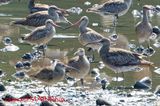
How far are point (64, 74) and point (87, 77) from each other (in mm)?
1660

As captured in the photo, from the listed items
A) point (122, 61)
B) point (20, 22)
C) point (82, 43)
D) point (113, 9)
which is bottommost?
point (122, 61)

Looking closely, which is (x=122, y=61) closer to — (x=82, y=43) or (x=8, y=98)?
(x=82, y=43)

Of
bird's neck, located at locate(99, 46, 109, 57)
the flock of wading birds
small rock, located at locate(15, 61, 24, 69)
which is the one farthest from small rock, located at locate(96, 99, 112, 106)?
small rock, located at locate(15, 61, 24, 69)

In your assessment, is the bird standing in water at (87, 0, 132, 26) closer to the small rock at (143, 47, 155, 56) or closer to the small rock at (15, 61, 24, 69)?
the small rock at (143, 47, 155, 56)

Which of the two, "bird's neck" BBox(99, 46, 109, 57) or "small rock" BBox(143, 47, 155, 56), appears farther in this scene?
"small rock" BBox(143, 47, 155, 56)

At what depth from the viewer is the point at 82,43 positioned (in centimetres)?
2117

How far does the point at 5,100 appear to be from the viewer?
1523 cm

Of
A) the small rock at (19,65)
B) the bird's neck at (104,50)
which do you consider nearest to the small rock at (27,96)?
the bird's neck at (104,50)

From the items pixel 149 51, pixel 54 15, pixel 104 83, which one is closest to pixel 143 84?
pixel 104 83

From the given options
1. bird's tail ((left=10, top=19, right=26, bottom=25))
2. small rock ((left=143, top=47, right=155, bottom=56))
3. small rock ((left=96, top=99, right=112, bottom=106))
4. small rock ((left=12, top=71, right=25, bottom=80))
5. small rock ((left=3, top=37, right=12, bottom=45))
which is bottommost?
small rock ((left=96, top=99, right=112, bottom=106))

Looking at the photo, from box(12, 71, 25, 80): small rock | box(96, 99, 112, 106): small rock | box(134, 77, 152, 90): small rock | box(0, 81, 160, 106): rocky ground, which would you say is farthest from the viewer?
box(12, 71, 25, 80): small rock

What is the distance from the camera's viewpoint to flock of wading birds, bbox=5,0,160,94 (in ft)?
54.4

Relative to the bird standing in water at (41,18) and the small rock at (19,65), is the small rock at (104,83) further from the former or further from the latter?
the bird standing in water at (41,18)

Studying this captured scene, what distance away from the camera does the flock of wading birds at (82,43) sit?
16.6 metres
